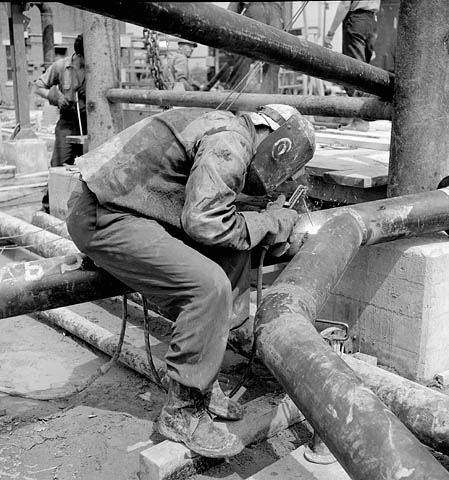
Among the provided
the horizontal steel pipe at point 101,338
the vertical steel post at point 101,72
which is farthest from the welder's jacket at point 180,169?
the vertical steel post at point 101,72

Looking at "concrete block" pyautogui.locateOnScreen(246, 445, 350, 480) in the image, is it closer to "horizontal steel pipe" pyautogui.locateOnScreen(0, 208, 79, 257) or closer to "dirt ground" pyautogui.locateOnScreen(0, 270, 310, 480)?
"dirt ground" pyautogui.locateOnScreen(0, 270, 310, 480)

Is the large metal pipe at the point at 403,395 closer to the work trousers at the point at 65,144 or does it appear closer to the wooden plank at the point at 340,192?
the wooden plank at the point at 340,192

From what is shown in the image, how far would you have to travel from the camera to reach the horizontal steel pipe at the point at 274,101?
4.15m

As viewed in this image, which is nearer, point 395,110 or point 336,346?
point 336,346

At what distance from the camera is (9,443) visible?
10.6ft

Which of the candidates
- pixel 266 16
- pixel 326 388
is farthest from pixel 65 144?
pixel 326 388

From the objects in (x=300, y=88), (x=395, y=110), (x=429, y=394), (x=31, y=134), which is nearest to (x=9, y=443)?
(x=429, y=394)

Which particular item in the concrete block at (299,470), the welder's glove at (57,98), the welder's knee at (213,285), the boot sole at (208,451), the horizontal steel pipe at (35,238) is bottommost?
the concrete block at (299,470)

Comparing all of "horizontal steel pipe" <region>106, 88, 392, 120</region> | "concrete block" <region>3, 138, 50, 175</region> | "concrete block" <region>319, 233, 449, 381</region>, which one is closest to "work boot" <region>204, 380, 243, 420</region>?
"concrete block" <region>319, 233, 449, 381</region>

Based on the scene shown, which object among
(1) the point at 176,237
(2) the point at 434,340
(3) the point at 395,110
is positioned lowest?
(2) the point at 434,340

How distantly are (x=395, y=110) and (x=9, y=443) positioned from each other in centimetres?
265

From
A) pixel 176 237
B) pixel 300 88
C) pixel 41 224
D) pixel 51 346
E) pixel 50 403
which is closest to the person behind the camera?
pixel 176 237

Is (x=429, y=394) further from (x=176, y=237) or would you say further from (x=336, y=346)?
(x=176, y=237)

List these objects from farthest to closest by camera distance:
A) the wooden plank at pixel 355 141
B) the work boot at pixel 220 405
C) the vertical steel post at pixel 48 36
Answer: the vertical steel post at pixel 48 36, the wooden plank at pixel 355 141, the work boot at pixel 220 405
